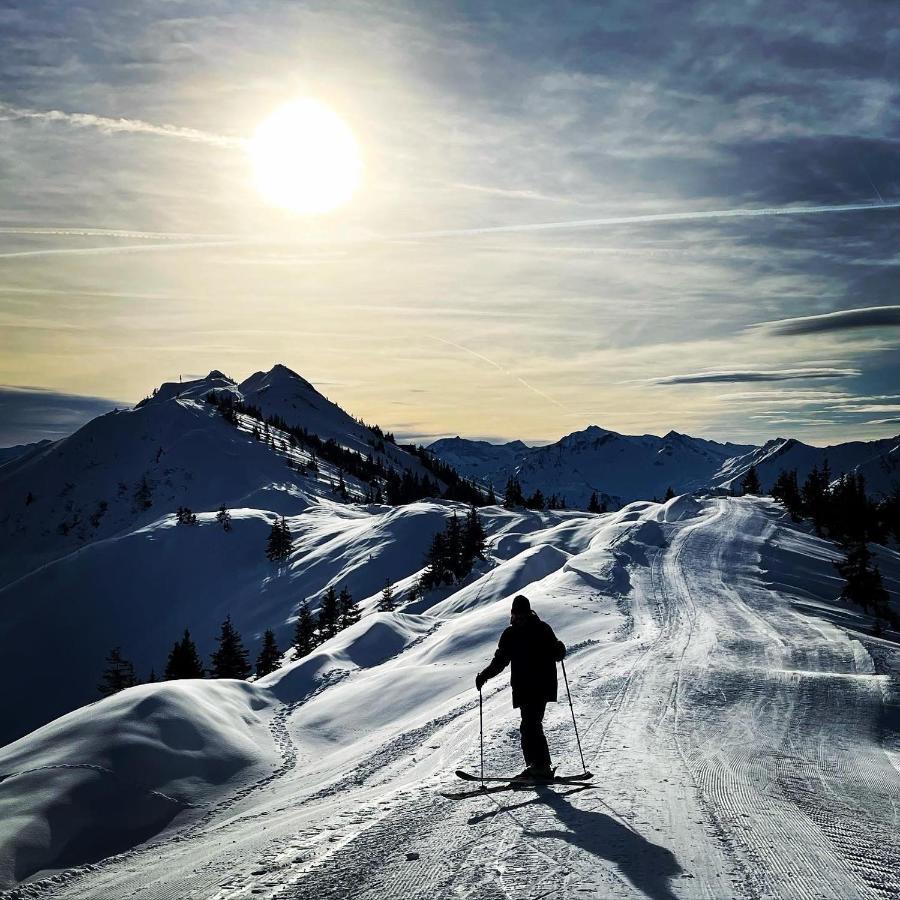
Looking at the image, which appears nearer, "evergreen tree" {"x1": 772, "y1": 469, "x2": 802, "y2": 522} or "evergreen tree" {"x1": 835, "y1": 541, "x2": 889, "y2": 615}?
"evergreen tree" {"x1": 835, "y1": 541, "x2": 889, "y2": 615}

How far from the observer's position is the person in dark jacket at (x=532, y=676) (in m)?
8.60

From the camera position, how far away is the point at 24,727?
6328 cm

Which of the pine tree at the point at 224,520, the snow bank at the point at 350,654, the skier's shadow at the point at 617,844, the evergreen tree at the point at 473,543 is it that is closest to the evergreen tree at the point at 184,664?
the snow bank at the point at 350,654

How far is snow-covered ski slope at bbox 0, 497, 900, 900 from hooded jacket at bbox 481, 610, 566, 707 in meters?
1.09

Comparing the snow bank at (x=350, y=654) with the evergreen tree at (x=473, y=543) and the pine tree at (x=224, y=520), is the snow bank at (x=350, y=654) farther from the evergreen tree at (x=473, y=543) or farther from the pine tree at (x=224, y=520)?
the pine tree at (x=224, y=520)

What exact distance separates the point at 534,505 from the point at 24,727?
65094 millimetres

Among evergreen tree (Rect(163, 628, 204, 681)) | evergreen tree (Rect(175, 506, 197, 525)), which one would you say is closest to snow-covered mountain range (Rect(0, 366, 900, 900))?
evergreen tree (Rect(163, 628, 204, 681))

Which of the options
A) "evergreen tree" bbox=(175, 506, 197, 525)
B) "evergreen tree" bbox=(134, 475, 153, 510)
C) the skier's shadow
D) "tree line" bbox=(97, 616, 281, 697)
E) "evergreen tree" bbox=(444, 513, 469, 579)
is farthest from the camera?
"evergreen tree" bbox=(134, 475, 153, 510)

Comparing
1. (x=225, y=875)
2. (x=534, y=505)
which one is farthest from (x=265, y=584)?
(x=225, y=875)

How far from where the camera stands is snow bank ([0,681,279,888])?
816 cm

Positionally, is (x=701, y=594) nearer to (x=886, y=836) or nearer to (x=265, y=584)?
(x=886, y=836)

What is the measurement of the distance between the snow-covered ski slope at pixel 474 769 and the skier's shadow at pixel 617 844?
27 millimetres

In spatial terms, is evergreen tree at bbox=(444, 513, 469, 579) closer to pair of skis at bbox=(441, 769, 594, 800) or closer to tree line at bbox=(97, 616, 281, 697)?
tree line at bbox=(97, 616, 281, 697)

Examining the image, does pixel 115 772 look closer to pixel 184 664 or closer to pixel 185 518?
pixel 184 664
